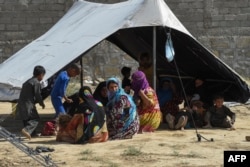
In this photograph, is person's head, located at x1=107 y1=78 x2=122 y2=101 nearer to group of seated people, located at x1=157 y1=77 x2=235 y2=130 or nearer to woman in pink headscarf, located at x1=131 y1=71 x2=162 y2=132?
woman in pink headscarf, located at x1=131 y1=71 x2=162 y2=132

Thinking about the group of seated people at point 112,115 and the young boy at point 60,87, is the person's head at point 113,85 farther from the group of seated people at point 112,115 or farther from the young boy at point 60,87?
the young boy at point 60,87

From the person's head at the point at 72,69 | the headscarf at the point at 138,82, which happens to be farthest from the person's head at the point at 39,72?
the headscarf at the point at 138,82

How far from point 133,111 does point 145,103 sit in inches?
18.9

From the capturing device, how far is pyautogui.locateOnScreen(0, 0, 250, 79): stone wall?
16.3 metres

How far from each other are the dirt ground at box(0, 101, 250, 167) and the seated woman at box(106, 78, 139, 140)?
169 mm

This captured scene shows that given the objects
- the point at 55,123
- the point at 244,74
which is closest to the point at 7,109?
the point at 55,123

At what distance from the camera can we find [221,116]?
896 cm

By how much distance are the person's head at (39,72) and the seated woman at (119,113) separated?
0.88 meters

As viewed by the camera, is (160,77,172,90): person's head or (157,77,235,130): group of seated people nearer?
(157,77,235,130): group of seated people

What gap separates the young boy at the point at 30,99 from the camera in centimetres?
792

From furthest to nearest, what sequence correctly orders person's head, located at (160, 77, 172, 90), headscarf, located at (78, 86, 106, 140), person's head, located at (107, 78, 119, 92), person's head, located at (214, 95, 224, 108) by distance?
person's head, located at (160, 77, 172, 90), person's head, located at (214, 95, 224, 108), person's head, located at (107, 78, 119, 92), headscarf, located at (78, 86, 106, 140)

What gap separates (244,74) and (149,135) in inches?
354

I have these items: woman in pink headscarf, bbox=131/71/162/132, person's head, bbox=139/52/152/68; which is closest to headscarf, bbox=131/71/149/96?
woman in pink headscarf, bbox=131/71/162/132

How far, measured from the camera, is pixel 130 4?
31.0 feet
